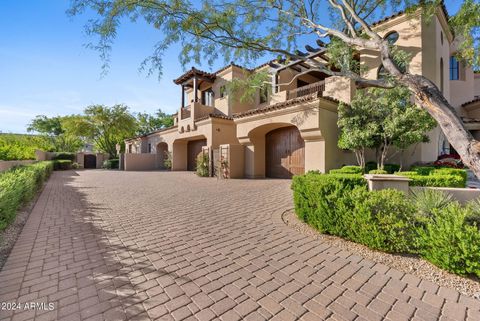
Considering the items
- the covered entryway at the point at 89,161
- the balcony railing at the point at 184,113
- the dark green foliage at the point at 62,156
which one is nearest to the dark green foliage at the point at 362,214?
the balcony railing at the point at 184,113

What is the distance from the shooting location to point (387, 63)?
17.9 feet

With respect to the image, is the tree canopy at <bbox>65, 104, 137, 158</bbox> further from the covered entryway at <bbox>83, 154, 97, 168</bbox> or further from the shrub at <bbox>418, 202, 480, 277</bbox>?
the shrub at <bbox>418, 202, 480, 277</bbox>

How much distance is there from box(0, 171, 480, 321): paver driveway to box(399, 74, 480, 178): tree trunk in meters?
2.65

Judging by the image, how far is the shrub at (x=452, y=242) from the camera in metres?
3.03

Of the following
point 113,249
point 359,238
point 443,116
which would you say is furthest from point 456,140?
point 113,249

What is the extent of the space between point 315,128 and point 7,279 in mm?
11087

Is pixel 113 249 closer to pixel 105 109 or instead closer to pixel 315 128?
pixel 315 128

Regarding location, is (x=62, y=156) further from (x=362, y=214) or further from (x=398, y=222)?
(x=398, y=222)

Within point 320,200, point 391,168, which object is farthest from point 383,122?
point 320,200

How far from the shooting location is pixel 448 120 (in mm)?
4398

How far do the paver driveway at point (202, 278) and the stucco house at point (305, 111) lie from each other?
7053 millimetres

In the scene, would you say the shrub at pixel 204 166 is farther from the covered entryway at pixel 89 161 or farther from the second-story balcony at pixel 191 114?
the covered entryway at pixel 89 161

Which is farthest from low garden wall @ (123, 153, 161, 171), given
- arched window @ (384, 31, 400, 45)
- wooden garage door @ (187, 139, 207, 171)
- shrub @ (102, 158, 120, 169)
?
arched window @ (384, 31, 400, 45)

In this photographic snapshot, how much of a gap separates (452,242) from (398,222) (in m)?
0.74
